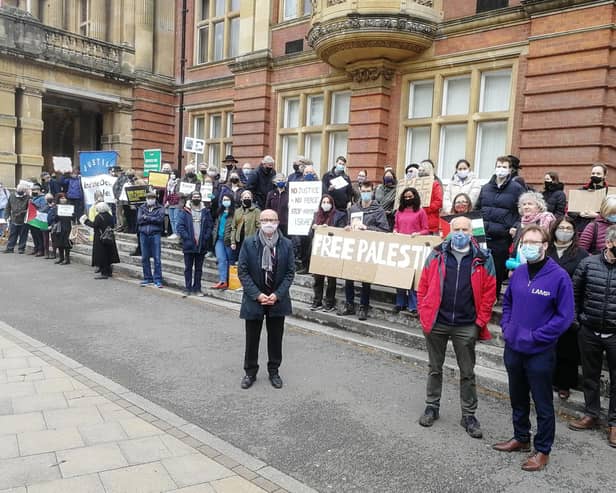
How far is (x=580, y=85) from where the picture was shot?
34.3 feet

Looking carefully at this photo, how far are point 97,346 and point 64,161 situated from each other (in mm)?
12462

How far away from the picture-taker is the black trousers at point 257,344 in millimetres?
5906

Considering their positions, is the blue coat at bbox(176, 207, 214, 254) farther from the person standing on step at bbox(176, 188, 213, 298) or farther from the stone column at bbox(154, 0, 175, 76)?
the stone column at bbox(154, 0, 175, 76)

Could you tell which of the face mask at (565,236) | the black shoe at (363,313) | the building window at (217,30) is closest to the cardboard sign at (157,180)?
the building window at (217,30)

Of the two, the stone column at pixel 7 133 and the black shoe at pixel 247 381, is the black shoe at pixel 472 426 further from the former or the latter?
the stone column at pixel 7 133

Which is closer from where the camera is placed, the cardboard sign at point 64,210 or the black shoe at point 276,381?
Answer: the black shoe at point 276,381

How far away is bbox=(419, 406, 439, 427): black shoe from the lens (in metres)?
4.95

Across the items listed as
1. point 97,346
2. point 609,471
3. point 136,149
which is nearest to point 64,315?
point 97,346

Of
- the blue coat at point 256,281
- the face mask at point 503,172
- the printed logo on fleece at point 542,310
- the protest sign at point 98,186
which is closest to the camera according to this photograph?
the printed logo on fleece at point 542,310

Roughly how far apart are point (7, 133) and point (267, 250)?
1684 cm

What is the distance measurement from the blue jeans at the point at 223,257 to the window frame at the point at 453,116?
19.6ft

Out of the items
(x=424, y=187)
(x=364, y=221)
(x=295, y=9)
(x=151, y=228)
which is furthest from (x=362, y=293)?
(x=295, y=9)

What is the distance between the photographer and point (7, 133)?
732 inches

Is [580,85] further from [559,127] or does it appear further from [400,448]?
[400,448]
